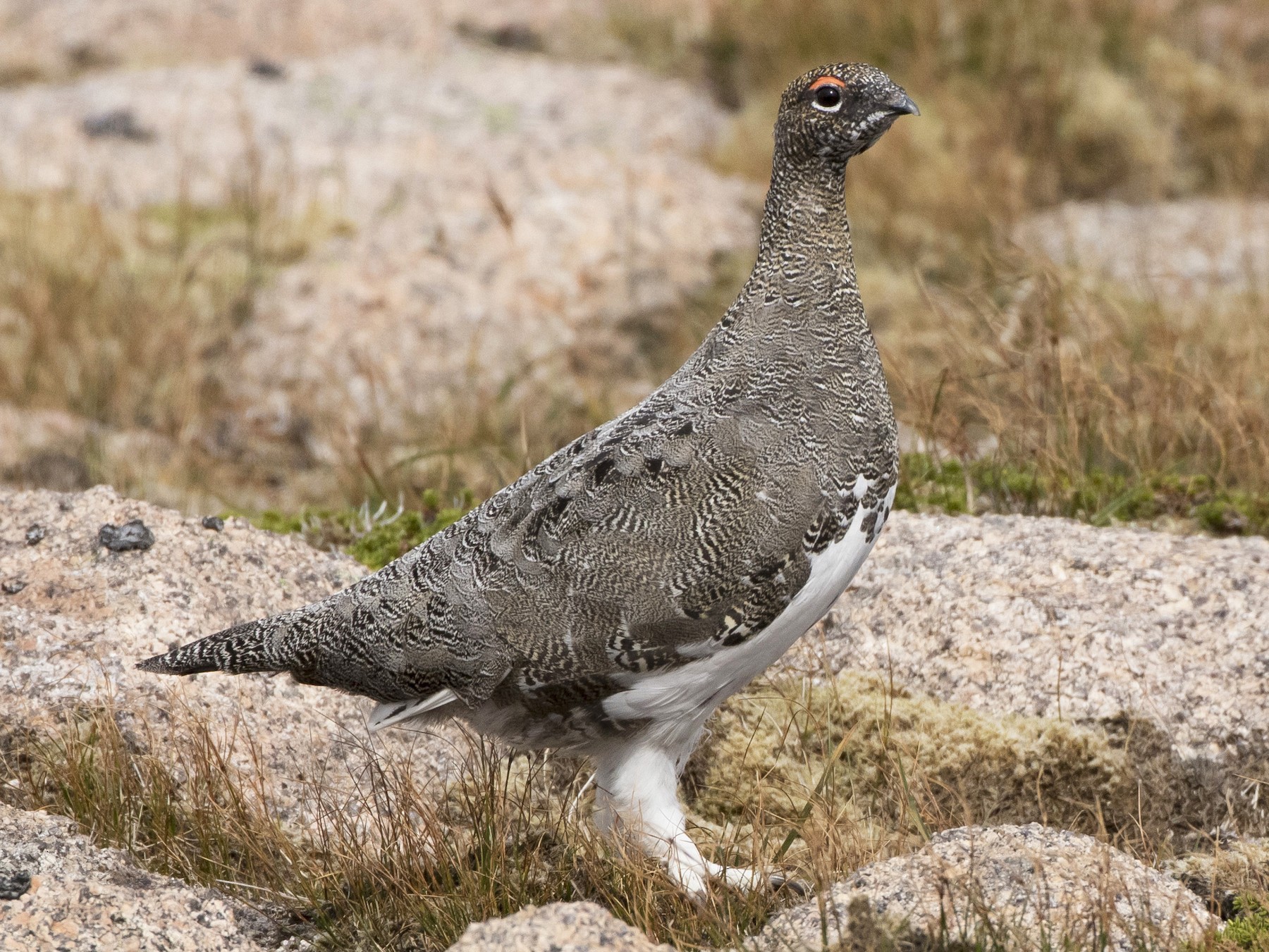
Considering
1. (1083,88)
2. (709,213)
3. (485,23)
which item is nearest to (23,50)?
(485,23)

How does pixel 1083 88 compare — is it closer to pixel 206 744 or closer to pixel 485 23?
pixel 485 23

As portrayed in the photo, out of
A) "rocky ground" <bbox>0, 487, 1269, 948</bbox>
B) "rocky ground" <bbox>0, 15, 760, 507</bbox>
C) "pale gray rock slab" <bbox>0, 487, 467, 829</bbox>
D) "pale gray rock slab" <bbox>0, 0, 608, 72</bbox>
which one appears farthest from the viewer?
"pale gray rock slab" <bbox>0, 0, 608, 72</bbox>

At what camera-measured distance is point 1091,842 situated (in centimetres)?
367

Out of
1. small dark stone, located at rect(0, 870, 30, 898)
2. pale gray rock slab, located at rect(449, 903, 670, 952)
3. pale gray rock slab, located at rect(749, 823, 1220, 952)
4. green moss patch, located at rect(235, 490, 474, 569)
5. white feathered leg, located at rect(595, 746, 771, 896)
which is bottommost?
green moss patch, located at rect(235, 490, 474, 569)

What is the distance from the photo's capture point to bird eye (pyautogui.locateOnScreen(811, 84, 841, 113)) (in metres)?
4.14

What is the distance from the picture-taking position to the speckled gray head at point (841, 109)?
412 centimetres

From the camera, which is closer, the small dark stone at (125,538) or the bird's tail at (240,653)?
the bird's tail at (240,653)

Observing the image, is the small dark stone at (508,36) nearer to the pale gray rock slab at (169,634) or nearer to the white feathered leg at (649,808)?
the pale gray rock slab at (169,634)

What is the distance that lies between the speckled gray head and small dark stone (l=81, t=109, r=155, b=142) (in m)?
7.24

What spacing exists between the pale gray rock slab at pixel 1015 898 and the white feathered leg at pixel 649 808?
0.40 metres

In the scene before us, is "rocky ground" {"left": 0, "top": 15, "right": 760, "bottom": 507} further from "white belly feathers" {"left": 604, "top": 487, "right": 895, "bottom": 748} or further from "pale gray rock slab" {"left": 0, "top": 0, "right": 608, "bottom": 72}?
"white belly feathers" {"left": 604, "top": 487, "right": 895, "bottom": 748}

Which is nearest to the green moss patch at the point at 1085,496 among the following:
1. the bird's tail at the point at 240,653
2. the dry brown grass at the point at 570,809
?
the dry brown grass at the point at 570,809

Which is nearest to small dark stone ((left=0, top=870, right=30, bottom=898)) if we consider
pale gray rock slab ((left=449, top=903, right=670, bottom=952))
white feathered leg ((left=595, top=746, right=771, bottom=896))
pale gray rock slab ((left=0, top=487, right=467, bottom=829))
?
pale gray rock slab ((left=0, top=487, right=467, bottom=829))

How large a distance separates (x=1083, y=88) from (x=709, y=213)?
2.84m
